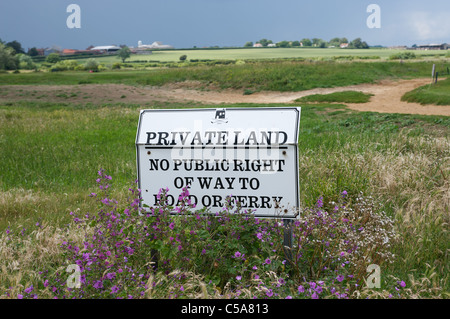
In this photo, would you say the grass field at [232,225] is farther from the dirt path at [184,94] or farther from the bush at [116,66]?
the bush at [116,66]

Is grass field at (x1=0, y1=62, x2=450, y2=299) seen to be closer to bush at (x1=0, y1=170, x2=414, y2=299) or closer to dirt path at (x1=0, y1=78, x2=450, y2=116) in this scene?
bush at (x1=0, y1=170, x2=414, y2=299)

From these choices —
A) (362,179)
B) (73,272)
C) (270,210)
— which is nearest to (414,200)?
(362,179)

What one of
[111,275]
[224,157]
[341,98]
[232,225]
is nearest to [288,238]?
[232,225]

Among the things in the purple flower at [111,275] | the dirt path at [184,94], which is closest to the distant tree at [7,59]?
the dirt path at [184,94]

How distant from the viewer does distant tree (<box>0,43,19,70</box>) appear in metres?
56.2

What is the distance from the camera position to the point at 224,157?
4094 mm

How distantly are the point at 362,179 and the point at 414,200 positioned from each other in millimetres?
794

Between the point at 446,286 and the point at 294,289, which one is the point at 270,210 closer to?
the point at 294,289

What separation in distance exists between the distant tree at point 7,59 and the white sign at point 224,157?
58567mm

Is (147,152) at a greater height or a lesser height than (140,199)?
greater

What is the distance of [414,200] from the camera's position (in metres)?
5.41

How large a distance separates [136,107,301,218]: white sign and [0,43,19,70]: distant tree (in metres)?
58.6

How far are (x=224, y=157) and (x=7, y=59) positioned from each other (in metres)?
59.7

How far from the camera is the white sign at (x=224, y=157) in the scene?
399 cm
